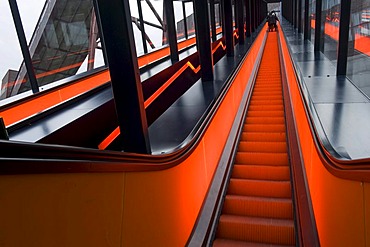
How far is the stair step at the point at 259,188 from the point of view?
14.1ft

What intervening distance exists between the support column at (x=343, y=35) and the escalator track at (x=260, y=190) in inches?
57.9

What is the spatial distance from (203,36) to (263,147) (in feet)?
8.97

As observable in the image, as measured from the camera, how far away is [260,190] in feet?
14.4

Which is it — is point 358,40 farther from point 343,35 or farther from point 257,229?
point 257,229

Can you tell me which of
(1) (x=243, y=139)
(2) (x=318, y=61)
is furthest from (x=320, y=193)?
(2) (x=318, y=61)

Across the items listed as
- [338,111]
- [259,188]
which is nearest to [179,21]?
[338,111]

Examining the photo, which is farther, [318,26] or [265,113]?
[318,26]

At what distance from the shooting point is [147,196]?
2.38 m

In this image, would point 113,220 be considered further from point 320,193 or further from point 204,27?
point 204,27

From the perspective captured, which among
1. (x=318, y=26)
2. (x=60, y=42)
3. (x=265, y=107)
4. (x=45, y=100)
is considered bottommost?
(x=265, y=107)

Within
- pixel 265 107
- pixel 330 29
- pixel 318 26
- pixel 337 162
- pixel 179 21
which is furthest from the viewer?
pixel 179 21

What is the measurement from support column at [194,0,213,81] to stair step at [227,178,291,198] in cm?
306

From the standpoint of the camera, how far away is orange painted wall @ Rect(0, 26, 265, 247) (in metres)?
1.10

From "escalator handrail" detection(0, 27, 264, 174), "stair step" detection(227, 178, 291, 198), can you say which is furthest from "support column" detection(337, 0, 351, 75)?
"escalator handrail" detection(0, 27, 264, 174)
